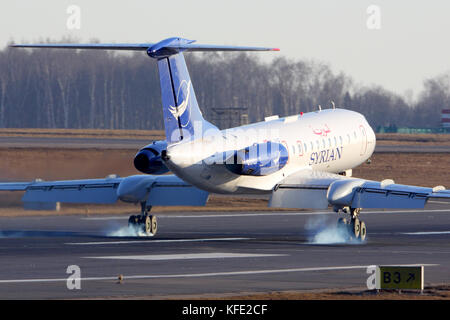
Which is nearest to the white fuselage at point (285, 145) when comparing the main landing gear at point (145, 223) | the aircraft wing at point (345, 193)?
the aircraft wing at point (345, 193)

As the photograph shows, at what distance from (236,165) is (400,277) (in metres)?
15.0

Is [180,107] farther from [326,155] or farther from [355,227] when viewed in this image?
[326,155]

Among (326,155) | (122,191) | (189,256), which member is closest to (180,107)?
(189,256)

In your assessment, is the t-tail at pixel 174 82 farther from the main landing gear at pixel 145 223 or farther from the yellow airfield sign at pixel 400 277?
the yellow airfield sign at pixel 400 277

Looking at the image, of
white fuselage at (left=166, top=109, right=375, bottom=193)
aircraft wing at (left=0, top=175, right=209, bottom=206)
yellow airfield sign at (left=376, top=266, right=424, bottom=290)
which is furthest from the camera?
aircraft wing at (left=0, top=175, right=209, bottom=206)

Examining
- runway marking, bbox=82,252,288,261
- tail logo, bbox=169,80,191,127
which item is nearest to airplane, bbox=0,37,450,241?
tail logo, bbox=169,80,191,127

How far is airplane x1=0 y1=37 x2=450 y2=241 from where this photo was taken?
128 feet

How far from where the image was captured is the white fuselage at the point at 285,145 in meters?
38.7

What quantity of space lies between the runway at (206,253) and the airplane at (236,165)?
1.51m

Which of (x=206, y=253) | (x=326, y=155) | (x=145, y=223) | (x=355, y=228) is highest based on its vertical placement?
(x=326, y=155)

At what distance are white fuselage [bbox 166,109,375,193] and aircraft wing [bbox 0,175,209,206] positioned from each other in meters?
3.20

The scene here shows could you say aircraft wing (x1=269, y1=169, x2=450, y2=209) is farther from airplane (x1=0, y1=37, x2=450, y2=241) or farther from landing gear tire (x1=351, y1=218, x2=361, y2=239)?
landing gear tire (x1=351, y1=218, x2=361, y2=239)

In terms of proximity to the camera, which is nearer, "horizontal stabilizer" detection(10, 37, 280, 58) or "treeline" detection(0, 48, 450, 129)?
"horizontal stabilizer" detection(10, 37, 280, 58)

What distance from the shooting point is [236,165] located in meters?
39.7
